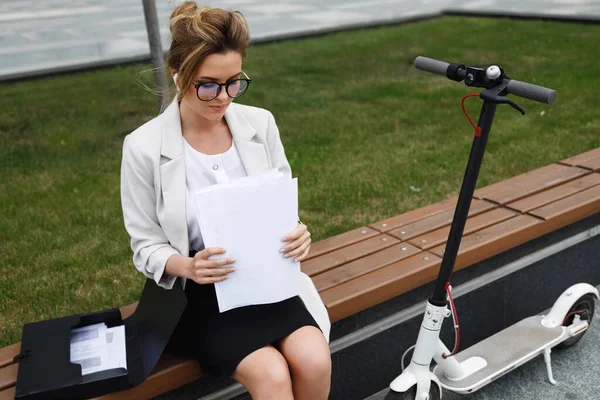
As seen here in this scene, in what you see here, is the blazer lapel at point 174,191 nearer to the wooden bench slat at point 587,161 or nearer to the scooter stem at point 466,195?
the scooter stem at point 466,195

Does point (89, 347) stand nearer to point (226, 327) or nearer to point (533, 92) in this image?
point (226, 327)

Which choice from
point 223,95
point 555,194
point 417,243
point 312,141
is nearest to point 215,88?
point 223,95

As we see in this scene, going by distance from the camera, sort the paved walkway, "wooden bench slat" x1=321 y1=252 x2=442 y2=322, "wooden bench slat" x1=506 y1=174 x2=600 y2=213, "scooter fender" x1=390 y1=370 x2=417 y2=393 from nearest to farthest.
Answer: "scooter fender" x1=390 y1=370 x2=417 y2=393, "wooden bench slat" x1=321 y1=252 x2=442 y2=322, "wooden bench slat" x1=506 y1=174 x2=600 y2=213, the paved walkway

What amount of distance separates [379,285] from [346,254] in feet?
0.99

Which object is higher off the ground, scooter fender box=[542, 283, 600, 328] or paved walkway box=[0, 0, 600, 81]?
scooter fender box=[542, 283, 600, 328]

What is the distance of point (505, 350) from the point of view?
285 cm

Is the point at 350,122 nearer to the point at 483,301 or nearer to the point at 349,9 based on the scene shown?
the point at 483,301

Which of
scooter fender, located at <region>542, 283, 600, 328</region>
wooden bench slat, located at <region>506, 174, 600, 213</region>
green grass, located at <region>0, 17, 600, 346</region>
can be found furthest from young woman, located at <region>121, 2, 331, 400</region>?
wooden bench slat, located at <region>506, 174, 600, 213</region>

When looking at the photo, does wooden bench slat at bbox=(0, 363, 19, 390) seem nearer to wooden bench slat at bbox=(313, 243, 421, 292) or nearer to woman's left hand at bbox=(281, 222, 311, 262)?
woman's left hand at bbox=(281, 222, 311, 262)

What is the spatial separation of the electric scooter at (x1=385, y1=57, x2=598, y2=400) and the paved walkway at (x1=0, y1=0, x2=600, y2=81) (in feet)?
20.4

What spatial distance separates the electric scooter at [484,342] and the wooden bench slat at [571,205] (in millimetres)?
347

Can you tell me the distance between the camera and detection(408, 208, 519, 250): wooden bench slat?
3.00 metres

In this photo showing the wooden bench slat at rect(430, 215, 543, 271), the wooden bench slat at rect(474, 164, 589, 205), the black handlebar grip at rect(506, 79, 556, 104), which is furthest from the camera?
the wooden bench slat at rect(474, 164, 589, 205)

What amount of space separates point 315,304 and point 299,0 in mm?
11789
